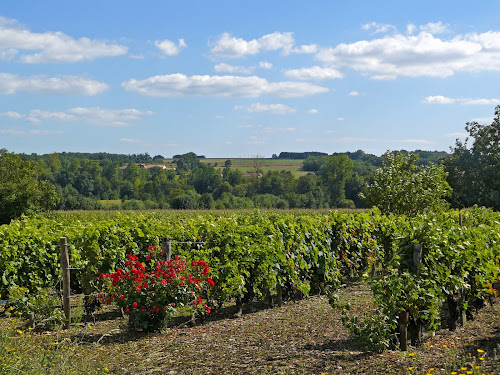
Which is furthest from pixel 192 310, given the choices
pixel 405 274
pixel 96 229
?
pixel 405 274

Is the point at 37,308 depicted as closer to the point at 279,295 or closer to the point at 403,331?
the point at 279,295

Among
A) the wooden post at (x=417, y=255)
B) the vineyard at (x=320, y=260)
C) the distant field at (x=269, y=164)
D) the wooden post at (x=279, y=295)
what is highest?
the distant field at (x=269, y=164)

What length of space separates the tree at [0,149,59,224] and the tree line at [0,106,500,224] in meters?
0.06

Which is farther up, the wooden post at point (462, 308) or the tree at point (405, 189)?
the tree at point (405, 189)

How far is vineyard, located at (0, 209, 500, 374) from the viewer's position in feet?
20.4

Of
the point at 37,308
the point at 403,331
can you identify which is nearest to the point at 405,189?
the point at 403,331

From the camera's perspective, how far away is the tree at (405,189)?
1709 cm

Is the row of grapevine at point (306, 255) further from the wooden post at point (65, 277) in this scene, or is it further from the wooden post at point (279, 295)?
the wooden post at point (65, 277)

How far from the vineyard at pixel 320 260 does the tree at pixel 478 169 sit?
3083 centimetres

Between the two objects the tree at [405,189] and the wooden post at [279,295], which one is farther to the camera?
the tree at [405,189]

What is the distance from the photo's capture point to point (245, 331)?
769 cm

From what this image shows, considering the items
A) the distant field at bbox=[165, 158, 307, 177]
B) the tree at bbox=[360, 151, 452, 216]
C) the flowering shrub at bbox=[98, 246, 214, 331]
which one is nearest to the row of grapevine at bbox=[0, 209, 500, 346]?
the flowering shrub at bbox=[98, 246, 214, 331]

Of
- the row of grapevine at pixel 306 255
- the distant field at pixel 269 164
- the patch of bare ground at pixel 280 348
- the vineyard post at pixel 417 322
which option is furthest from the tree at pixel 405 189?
the distant field at pixel 269 164

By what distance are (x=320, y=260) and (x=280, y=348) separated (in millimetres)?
4702
